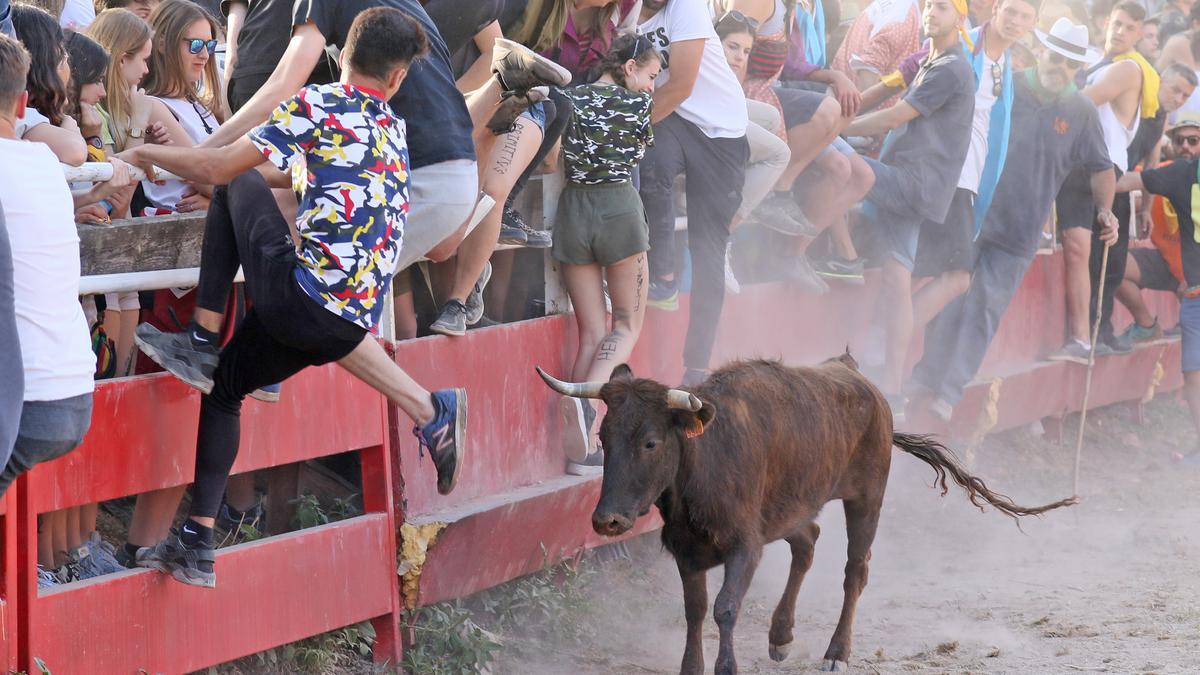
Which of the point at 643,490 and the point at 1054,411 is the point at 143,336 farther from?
the point at 1054,411

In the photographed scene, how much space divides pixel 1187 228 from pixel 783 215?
5.21m

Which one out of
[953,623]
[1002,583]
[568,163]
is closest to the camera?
[568,163]

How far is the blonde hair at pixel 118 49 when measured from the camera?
539cm

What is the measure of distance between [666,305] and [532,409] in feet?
3.84

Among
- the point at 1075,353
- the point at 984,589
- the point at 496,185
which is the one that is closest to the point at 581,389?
the point at 496,185

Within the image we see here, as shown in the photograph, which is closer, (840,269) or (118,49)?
(118,49)

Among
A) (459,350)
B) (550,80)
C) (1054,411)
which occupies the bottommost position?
(1054,411)

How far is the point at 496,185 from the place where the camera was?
6.17 m

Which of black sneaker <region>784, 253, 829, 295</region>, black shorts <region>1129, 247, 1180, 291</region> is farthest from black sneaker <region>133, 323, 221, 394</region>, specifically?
black shorts <region>1129, 247, 1180, 291</region>

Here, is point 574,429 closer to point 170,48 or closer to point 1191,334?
point 170,48

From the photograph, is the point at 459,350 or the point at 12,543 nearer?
the point at 12,543

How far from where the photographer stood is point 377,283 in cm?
468

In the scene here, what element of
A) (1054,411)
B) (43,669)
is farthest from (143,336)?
(1054,411)

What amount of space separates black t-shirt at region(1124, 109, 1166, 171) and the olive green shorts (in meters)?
7.51
